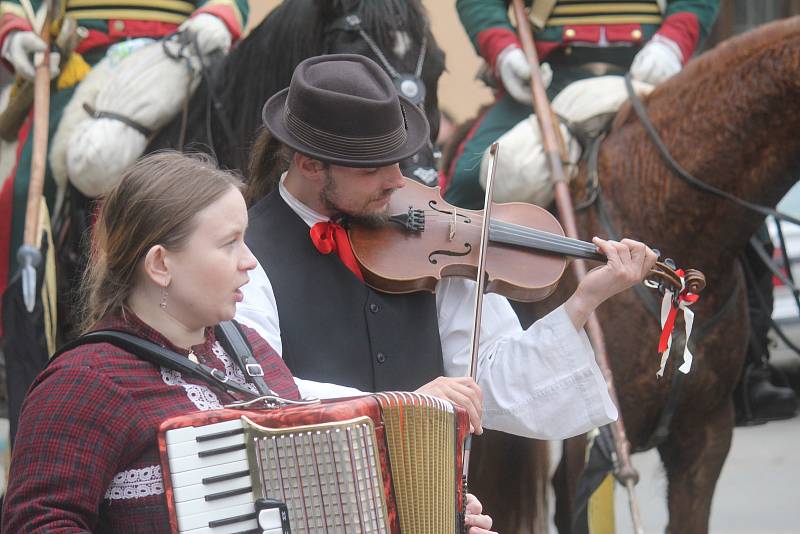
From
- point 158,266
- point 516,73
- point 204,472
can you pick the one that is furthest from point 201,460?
point 516,73

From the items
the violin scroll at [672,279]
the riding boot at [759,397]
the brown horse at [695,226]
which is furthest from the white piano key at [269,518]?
the riding boot at [759,397]

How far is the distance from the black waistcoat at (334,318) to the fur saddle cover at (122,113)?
1779 mm

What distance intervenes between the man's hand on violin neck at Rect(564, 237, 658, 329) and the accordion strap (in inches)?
32.7

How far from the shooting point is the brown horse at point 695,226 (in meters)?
3.66

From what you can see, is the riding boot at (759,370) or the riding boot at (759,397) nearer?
the riding boot at (759,370)

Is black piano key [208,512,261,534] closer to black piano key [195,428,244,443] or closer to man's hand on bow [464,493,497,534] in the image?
black piano key [195,428,244,443]

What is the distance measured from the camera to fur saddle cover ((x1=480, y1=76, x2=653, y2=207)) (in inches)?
158

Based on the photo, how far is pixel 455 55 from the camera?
935 cm

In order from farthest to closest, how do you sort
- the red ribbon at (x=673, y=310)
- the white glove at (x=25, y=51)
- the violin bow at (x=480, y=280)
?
1. the white glove at (x=25, y=51)
2. the red ribbon at (x=673, y=310)
3. the violin bow at (x=480, y=280)

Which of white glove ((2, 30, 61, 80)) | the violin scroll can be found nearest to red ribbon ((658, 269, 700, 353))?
the violin scroll

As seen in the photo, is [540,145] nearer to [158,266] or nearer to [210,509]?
[158,266]

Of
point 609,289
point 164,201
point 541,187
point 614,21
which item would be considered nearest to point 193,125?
point 541,187

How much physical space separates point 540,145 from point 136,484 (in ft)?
8.10

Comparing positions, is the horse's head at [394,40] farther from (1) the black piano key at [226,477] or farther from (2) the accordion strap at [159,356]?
(1) the black piano key at [226,477]
